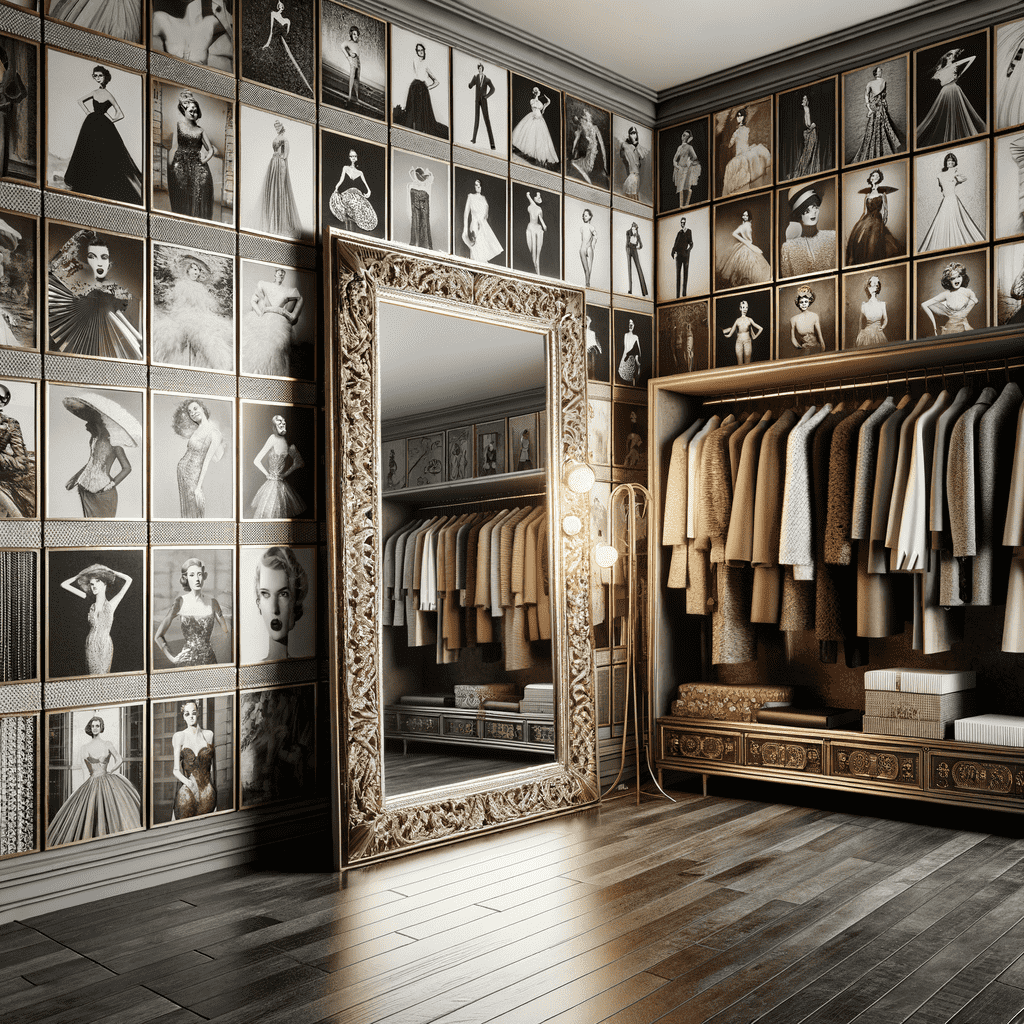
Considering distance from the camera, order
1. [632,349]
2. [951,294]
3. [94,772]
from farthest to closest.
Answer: [632,349] < [951,294] < [94,772]

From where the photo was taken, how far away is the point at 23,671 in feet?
10.4

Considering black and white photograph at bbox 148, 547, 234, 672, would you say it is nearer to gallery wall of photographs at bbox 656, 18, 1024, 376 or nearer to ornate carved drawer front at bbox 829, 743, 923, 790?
ornate carved drawer front at bbox 829, 743, 923, 790

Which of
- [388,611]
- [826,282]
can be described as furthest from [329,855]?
[826,282]

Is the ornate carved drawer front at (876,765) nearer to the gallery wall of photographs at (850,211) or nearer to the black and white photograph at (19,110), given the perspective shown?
the gallery wall of photographs at (850,211)

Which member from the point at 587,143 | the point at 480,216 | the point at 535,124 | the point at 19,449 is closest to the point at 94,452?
the point at 19,449

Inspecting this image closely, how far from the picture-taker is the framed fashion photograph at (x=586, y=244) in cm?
499

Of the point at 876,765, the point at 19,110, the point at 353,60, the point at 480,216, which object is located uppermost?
the point at 353,60

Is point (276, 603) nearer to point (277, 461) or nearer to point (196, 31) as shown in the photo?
point (277, 461)

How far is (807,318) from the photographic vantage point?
16.3 ft

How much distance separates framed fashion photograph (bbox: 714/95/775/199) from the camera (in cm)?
511

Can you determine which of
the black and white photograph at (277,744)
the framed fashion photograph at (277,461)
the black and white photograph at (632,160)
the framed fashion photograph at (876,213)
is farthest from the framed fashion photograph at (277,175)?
the framed fashion photograph at (876,213)

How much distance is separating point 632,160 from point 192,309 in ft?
8.97

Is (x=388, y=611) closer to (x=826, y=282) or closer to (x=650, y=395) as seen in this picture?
(x=650, y=395)

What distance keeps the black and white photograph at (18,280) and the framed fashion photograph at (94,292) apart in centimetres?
4
